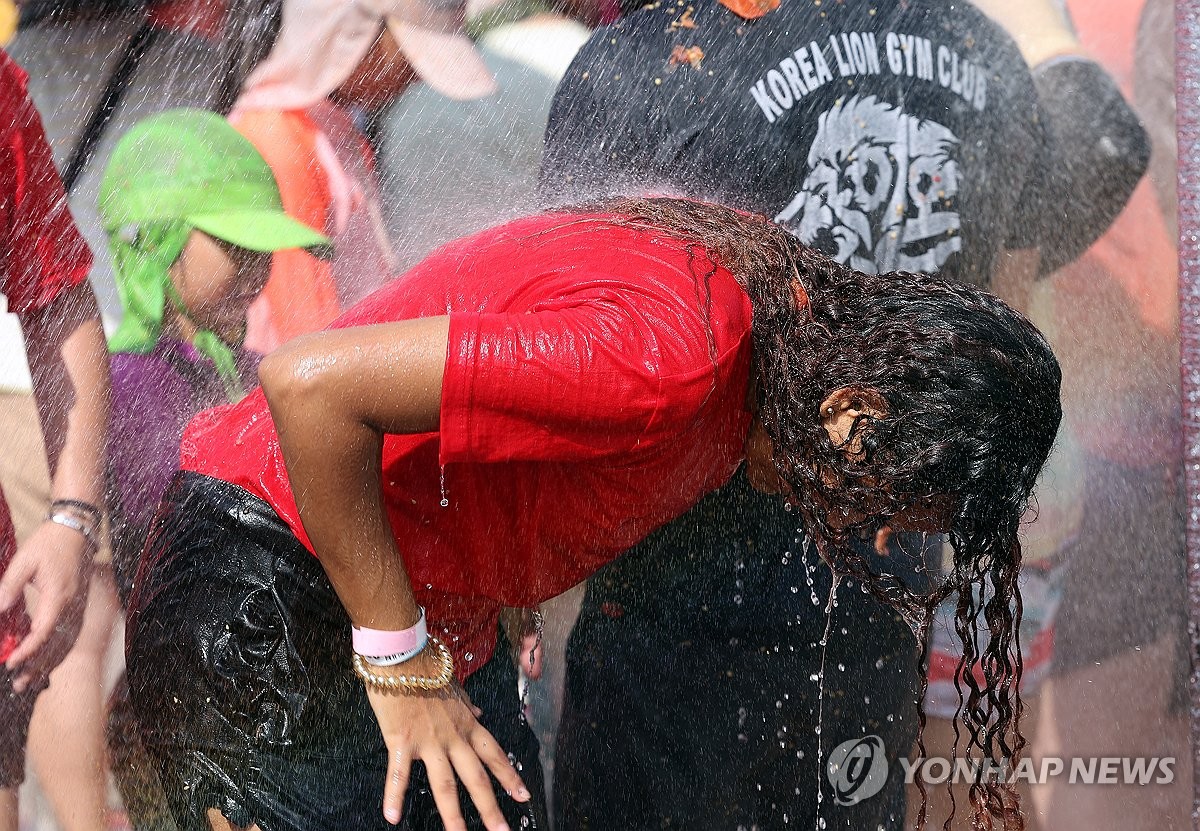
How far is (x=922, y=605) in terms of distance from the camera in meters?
1.62

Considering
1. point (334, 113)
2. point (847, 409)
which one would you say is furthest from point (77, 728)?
point (847, 409)

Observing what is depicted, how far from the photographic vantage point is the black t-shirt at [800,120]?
7.51 feet

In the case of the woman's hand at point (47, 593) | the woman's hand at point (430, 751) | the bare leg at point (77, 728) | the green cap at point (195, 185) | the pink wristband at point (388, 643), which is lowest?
the bare leg at point (77, 728)

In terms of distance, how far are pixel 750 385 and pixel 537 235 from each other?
0.34 meters

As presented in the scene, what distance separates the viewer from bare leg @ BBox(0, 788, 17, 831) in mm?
2105

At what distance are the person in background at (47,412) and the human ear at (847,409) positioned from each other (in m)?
1.34

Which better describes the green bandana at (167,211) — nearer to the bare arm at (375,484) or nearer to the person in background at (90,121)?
the person in background at (90,121)

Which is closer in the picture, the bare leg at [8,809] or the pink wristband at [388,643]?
the pink wristband at [388,643]

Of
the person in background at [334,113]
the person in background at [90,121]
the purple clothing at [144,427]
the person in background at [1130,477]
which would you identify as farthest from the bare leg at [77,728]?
the person in background at [1130,477]

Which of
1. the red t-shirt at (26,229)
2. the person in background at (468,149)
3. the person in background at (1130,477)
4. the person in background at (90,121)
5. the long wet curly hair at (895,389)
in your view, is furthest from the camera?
the person in background at (1130,477)

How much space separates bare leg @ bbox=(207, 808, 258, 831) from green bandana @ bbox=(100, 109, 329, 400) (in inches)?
37.8

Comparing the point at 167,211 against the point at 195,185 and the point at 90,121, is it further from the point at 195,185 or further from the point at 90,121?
the point at 90,121

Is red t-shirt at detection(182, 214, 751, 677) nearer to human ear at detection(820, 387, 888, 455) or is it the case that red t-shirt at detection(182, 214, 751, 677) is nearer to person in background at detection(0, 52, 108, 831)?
human ear at detection(820, 387, 888, 455)

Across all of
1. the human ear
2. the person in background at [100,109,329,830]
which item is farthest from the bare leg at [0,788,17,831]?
the human ear
